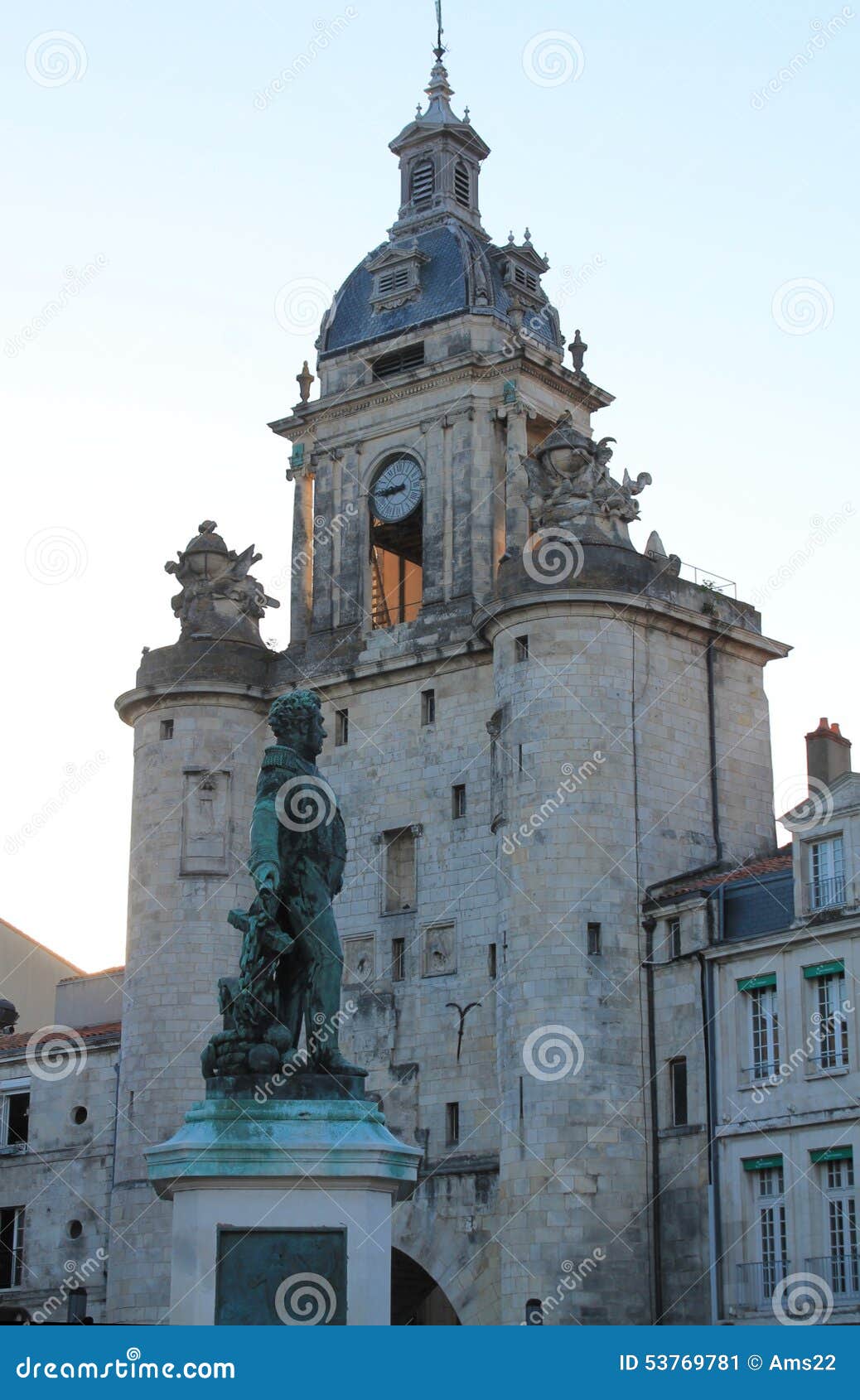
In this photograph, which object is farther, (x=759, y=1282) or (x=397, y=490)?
(x=397, y=490)

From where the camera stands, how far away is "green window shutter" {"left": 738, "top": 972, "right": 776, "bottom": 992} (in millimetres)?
38844

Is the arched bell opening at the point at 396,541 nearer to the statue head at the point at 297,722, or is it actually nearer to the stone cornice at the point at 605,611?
the stone cornice at the point at 605,611

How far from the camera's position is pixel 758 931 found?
39.5 metres

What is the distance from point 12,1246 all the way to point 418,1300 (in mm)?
11018

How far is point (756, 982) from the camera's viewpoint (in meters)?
39.2

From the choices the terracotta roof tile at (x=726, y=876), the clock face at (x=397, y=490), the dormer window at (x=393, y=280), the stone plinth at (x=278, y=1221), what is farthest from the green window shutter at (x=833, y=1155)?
the dormer window at (x=393, y=280)

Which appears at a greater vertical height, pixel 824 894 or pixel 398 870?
pixel 398 870

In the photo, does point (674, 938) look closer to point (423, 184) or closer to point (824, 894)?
point (824, 894)

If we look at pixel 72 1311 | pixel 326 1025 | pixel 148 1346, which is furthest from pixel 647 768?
pixel 148 1346

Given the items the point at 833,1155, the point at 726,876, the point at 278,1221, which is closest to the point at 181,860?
the point at 726,876

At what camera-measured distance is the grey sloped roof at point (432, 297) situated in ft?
165

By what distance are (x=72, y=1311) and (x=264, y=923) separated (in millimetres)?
29104

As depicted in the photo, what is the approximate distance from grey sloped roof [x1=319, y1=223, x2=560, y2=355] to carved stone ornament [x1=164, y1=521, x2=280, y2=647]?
5.61m

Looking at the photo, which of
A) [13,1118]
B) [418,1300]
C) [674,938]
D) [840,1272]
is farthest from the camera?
[13,1118]
